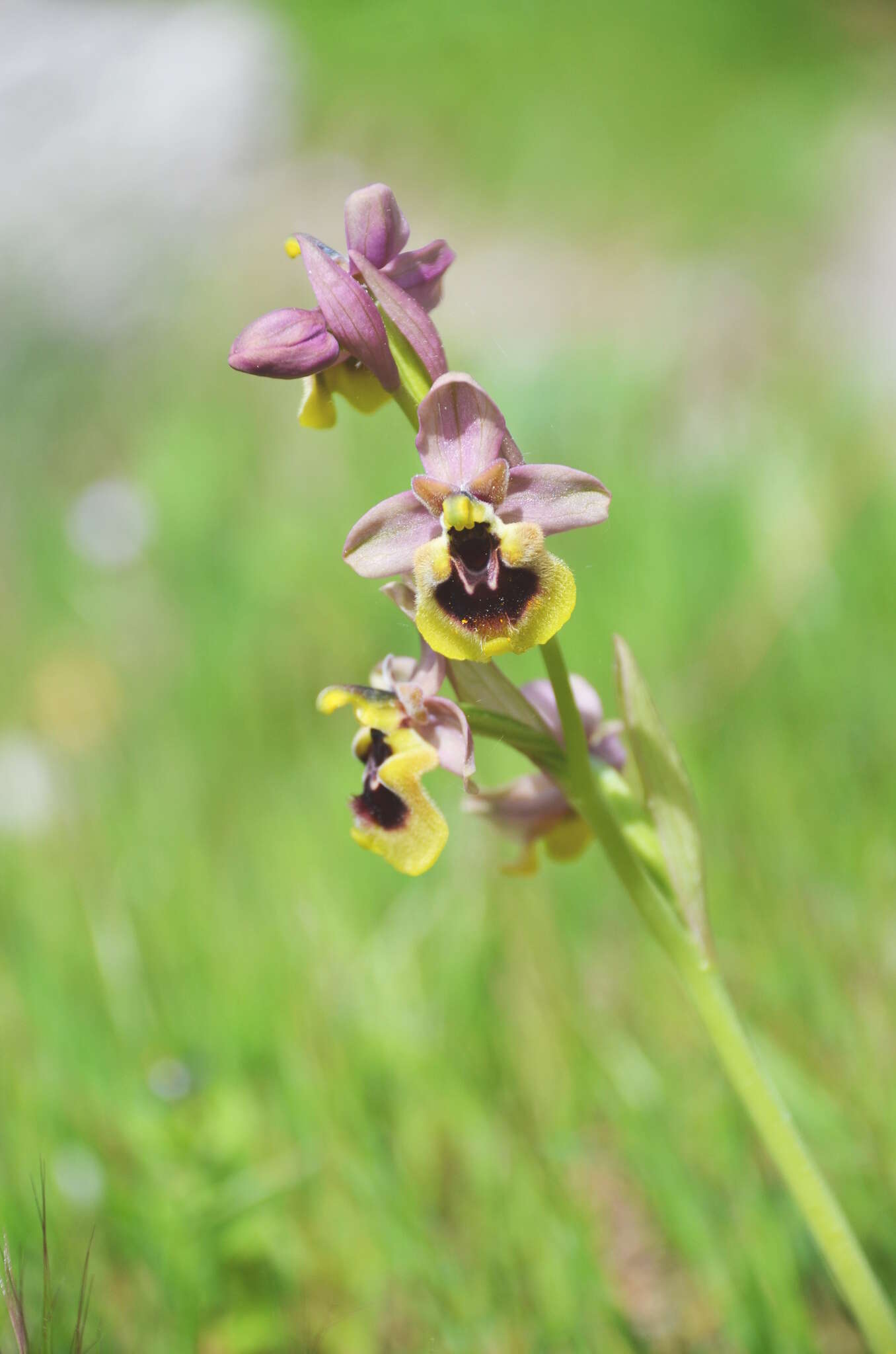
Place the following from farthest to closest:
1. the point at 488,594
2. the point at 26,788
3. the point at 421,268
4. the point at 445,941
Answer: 1. the point at 26,788
2. the point at 445,941
3. the point at 421,268
4. the point at 488,594

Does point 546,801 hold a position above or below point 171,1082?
above

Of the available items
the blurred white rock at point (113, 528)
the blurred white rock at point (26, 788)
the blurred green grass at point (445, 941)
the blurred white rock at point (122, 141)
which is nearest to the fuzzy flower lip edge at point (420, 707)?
the blurred green grass at point (445, 941)

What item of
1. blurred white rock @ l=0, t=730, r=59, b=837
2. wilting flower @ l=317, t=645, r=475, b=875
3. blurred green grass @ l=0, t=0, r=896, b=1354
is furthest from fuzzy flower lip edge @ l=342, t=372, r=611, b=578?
blurred white rock @ l=0, t=730, r=59, b=837

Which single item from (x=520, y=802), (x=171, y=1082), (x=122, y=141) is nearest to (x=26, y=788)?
(x=171, y=1082)

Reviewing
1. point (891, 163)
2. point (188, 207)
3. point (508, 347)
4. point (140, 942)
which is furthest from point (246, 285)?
point (140, 942)

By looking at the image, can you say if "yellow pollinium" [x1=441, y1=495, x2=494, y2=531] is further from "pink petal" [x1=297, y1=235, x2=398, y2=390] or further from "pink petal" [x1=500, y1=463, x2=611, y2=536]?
"pink petal" [x1=297, y1=235, x2=398, y2=390]

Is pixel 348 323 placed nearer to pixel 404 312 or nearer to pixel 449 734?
pixel 404 312

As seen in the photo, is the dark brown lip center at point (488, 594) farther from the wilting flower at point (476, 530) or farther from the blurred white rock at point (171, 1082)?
the blurred white rock at point (171, 1082)

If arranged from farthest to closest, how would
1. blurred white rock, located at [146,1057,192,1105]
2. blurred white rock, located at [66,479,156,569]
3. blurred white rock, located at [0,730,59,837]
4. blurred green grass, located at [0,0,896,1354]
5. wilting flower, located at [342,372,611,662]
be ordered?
blurred white rock, located at [66,479,156,569] → blurred white rock, located at [0,730,59,837] → blurred white rock, located at [146,1057,192,1105] → blurred green grass, located at [0,0,896,1354] → wilting flower, located at [342,372,611,662]
